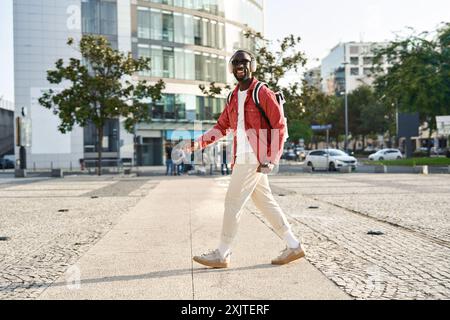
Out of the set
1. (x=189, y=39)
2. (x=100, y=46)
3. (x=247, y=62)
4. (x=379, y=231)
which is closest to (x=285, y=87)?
(x=100, y=46)

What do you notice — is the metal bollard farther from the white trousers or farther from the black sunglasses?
the black sunglasses

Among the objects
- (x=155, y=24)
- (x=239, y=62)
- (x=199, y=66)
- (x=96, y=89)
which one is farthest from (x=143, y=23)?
(x=239, y=62)

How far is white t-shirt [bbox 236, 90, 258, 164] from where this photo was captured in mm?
4797

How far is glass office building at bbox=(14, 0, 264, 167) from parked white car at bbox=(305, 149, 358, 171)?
613 inches

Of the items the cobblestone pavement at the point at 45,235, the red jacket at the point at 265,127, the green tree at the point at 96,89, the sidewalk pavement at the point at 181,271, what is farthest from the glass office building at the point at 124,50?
the red jacket at the point at 265,127

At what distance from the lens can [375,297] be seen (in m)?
3.71

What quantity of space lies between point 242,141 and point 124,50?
43.2 metres

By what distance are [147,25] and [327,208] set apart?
39.5 meters

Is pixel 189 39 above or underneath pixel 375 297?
above

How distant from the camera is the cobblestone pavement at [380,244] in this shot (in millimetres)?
4105

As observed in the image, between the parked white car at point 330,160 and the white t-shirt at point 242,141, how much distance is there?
27.8 m

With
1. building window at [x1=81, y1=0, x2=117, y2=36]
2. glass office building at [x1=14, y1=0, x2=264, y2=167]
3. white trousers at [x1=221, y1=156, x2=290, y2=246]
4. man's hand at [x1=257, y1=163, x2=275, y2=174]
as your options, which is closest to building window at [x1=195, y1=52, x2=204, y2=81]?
glass office building at [x1=14, y1=0, x2=264, y2=167]

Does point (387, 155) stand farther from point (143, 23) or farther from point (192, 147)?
point (192, 147)
